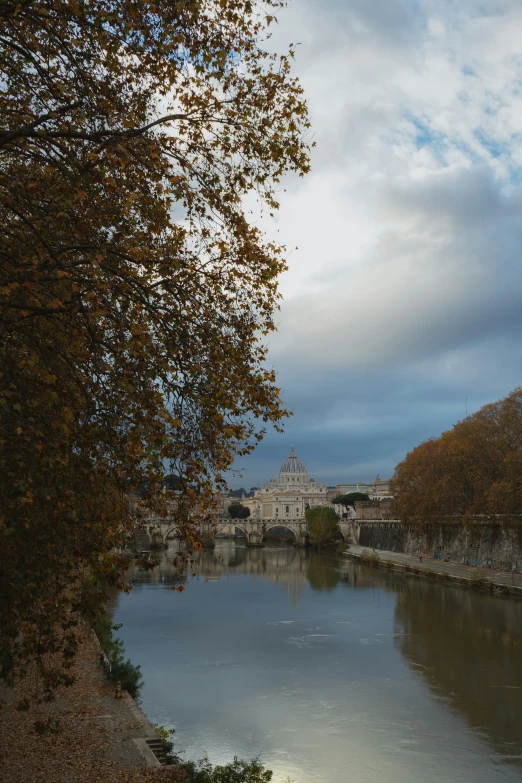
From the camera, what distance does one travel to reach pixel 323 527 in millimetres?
65562

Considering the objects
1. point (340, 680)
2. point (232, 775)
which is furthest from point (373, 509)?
point (232, 775)

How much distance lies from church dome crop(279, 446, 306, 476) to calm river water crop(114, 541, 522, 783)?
15241 cm

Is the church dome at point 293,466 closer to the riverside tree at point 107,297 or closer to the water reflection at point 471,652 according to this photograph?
the water reflection at point 471,652

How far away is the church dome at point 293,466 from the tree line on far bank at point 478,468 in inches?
5635

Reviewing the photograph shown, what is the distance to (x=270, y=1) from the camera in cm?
619

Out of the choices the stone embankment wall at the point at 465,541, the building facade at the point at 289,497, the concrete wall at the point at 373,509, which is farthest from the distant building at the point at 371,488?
the stone embankment wall at the point at 465,541

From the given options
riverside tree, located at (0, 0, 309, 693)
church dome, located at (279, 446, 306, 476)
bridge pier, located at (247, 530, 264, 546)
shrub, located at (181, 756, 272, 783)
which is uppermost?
church dome, located at (279, 446, 306, 476)

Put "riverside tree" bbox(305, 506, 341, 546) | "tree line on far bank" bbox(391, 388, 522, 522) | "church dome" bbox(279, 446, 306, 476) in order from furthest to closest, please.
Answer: "church dome" bbox(279, 446, 306, 476) → "riverside tree" bbox(305, 506, 341, 546) → "tree line on far bank" bbox(391, 388, 522, 522)

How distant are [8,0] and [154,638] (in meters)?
20.4

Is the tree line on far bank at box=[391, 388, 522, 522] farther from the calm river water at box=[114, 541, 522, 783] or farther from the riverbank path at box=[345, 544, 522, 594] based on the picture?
the calm river water at box=[114, 541, 522, 783]

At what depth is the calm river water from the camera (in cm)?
1285

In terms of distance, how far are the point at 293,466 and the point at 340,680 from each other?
17049 cm

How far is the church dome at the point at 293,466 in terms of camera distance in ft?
610

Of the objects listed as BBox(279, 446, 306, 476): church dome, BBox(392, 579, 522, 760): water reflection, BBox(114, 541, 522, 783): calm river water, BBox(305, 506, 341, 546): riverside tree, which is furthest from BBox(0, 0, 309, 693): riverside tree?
BBox(279, 446, 306, 476): church dome
